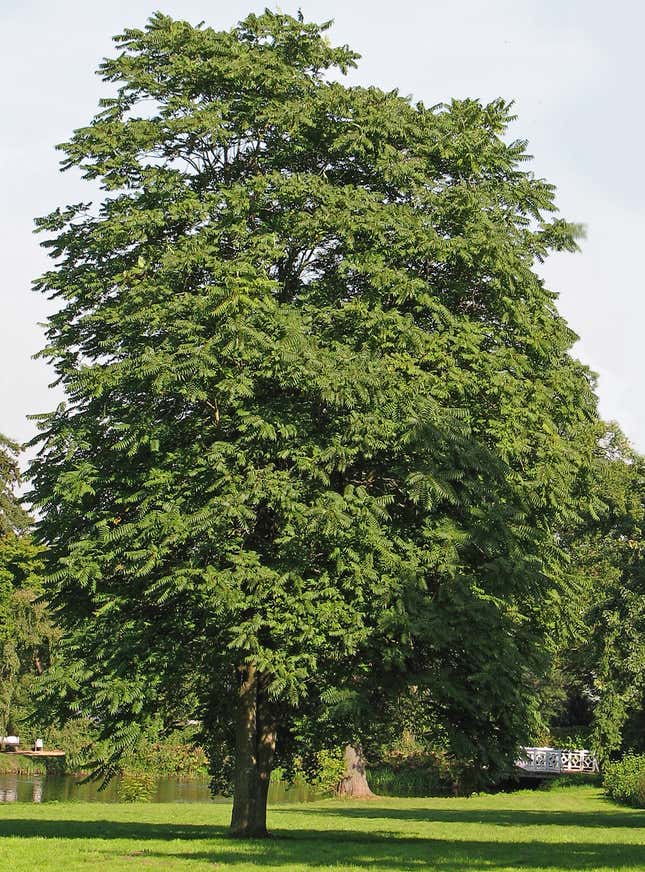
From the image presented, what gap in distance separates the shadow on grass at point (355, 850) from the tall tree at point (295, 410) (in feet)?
5.89

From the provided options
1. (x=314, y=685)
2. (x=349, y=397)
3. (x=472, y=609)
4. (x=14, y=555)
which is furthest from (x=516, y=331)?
(x=14, y=555)

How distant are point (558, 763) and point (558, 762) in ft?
0.21

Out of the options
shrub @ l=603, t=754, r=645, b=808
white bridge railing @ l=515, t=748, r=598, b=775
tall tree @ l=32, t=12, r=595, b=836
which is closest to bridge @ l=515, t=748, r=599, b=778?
white bridge railing @ l=515, t=748, r=598, b=775

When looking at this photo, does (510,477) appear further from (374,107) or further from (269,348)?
(374,107)

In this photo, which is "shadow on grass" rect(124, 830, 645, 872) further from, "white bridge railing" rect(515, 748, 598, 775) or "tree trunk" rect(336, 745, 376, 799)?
"white bridge railing" rect(515, 748, 598, 775)

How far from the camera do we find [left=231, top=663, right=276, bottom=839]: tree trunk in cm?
2020

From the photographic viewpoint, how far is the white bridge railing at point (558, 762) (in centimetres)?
4787

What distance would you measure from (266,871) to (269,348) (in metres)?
8.60

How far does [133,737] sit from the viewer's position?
1842cm

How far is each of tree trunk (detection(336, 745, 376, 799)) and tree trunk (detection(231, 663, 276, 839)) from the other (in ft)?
66.0

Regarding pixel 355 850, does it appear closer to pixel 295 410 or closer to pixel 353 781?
pixel 295 410

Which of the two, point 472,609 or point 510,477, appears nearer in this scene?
point 472,609

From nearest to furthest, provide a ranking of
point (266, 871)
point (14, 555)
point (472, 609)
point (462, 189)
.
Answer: point (266, 871) → point (472, 609) → point (462, 189) → point (14, 555)

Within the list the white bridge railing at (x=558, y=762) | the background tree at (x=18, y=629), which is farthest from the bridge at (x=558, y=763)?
the background tree at (x=18, y=629)
